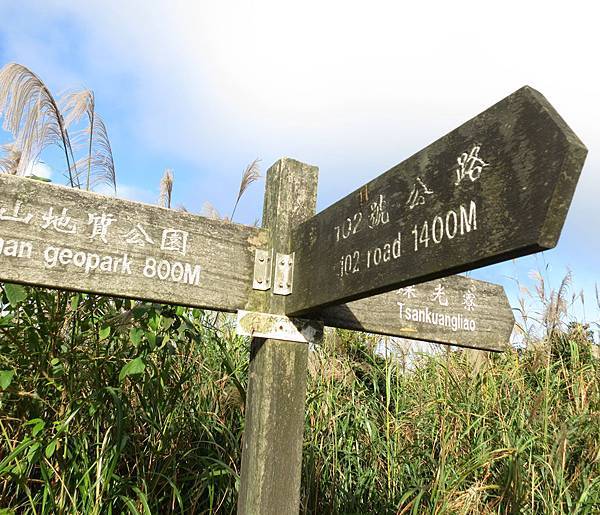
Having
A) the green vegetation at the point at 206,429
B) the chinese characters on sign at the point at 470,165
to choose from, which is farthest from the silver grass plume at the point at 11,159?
the chinese characters on sign at the point at 470,165

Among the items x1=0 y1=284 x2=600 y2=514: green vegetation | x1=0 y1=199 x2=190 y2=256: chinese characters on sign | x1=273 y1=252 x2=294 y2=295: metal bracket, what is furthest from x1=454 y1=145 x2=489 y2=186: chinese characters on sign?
x1=0 y1=284 x2=600 y2=514: green vegetation

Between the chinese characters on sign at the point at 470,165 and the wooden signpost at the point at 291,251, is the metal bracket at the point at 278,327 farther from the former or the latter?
the chinese characters on sign at the point at 470,165

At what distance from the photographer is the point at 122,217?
62.1 inches

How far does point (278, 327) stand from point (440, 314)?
2.04ft

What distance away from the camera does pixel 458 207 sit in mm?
1104

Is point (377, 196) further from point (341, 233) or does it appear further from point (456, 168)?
point (456, 168)

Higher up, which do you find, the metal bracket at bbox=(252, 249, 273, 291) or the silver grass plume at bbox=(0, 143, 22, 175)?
the silver grass plume at bbox=(0, 143, 22, 175)

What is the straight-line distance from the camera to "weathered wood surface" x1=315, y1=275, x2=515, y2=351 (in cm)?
182

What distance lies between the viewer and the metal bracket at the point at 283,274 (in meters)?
1.69

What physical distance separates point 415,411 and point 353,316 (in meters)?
1.44

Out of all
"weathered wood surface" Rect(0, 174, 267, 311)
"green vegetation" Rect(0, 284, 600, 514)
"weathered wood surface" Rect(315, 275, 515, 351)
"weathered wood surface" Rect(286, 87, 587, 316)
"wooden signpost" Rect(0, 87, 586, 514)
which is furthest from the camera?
"green vegetation" Rect(0, 284, 600, 514)

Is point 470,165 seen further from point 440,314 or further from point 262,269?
point 440,314

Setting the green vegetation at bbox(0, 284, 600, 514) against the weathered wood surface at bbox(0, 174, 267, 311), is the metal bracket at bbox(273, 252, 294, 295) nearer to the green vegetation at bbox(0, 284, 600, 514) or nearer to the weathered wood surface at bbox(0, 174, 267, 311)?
the weathered wood surface at bbox(0, 174, 267, 311)

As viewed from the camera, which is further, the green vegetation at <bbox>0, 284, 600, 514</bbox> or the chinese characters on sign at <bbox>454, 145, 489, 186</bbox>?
the green vegetation at <bbox>0, 284, 600, 514</bbox>
